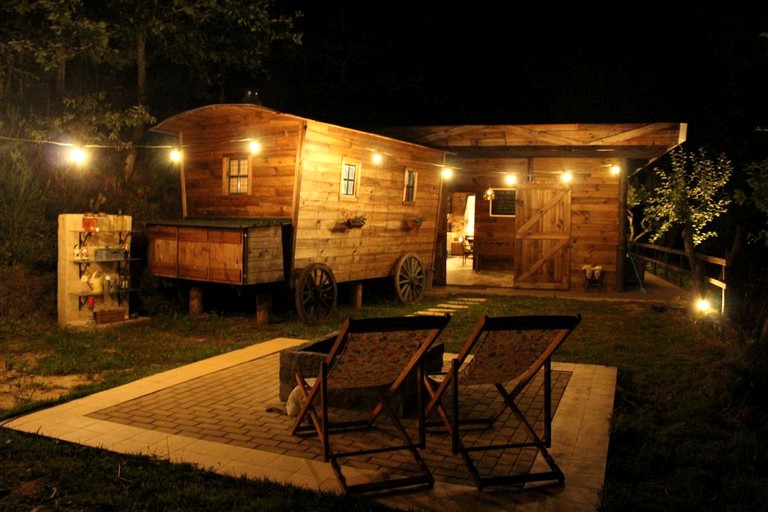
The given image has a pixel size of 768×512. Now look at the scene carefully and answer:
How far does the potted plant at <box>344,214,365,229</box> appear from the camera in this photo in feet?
37.4

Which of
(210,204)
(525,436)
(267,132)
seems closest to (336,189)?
(267,132)

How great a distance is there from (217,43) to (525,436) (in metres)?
12.1

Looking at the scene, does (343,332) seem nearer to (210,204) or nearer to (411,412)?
(411,412)

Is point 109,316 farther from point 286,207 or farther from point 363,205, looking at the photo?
point 363,205

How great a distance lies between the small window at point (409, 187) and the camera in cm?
1312

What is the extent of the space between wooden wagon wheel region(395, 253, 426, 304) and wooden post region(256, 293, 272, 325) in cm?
307

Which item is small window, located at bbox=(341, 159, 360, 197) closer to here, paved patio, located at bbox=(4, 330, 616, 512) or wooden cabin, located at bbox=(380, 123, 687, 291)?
wooden cabin, located at bbox=(380, 123, 687, 291)

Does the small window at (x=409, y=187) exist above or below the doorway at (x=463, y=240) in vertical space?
above

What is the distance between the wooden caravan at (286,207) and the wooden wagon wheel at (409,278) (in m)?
0.03

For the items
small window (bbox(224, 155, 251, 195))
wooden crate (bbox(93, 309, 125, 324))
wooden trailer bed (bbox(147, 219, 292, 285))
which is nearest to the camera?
wooden trailer bed (bbox(147, 219, 292, 285))

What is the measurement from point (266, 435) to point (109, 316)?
5.98 meters

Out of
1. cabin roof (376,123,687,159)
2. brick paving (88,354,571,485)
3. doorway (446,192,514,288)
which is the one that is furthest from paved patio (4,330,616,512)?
doorway (446,192,514,288)

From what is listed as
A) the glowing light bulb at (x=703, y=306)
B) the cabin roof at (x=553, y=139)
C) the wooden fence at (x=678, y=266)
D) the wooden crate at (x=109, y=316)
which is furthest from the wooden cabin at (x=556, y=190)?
the wooden crate at (x=109, y=316)

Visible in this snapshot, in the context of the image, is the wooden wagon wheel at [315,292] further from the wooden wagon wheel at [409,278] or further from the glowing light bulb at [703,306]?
the glowing light bulb at [703,306]
